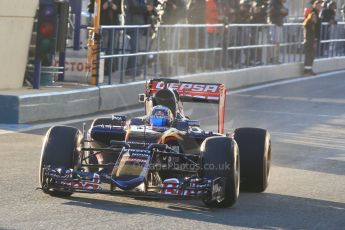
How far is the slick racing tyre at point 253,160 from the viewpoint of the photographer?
35.2ft

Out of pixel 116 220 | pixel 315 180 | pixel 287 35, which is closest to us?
pixel 116 220

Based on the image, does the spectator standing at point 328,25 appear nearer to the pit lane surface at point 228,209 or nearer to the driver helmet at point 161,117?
the pit lane surface at point 228,209

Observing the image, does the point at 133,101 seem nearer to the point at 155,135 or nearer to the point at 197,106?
the point at 197,106

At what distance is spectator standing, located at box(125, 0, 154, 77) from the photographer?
782 inches

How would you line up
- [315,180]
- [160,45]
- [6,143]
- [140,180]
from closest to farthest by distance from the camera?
[140,180], [315,180], [6,143], [160,45]

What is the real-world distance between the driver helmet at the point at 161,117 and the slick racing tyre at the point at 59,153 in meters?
0.89

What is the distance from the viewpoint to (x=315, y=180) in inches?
471

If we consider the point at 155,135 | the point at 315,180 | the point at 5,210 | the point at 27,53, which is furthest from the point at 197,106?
the point at 5,210

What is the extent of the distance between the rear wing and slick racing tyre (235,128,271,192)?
3.33 feet

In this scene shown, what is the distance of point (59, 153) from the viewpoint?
9766mm

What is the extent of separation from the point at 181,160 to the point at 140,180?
0.81m

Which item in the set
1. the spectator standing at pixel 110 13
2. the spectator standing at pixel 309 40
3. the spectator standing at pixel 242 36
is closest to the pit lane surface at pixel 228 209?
the spectator standing at pixel 110 13

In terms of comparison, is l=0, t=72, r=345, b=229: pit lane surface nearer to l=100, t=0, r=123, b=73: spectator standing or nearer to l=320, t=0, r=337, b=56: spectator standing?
l=100, t=0, r=123, b=73: spectator standing

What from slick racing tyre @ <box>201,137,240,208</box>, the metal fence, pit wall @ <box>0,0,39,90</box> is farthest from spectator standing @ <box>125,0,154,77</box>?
slick racing tyre @ <box>201,137,240,208</box>
